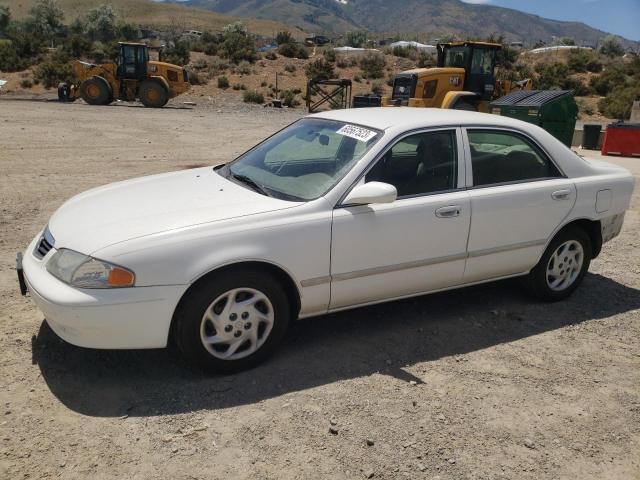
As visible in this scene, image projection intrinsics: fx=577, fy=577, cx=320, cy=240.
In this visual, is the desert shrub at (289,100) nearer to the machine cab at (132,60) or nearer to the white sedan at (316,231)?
the machine cab at (132,60)

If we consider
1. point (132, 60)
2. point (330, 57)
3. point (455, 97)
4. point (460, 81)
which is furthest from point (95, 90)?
point (330, 57)

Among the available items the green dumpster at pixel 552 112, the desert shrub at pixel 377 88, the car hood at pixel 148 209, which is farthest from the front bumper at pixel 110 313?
the desert shrub at pixel 377 88

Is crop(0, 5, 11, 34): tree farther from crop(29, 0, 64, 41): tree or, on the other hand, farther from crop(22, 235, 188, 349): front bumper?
crop(22, 235, 188, 349): front bumper

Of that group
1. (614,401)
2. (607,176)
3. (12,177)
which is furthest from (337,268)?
(12,177)

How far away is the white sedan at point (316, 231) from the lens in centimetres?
319

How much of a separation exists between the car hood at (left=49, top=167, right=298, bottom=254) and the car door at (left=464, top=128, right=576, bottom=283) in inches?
59.2

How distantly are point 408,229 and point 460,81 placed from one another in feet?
51.6

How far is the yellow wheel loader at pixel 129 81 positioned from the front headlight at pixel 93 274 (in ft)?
76.1

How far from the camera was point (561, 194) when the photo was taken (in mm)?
4551

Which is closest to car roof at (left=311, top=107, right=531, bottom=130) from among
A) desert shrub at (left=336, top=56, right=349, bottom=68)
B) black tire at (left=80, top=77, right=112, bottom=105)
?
black tire at (left=80, top=77, right=112, bottom=105)

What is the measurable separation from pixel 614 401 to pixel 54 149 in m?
11.8

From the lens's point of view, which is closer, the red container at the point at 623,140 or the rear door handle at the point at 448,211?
the rear door handle at the point at 448,211

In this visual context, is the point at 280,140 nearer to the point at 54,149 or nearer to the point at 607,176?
the point at 607,176

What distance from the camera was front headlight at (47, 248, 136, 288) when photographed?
3.12 metres
